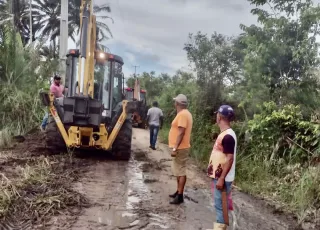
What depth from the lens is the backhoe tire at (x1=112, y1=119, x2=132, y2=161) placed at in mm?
9266

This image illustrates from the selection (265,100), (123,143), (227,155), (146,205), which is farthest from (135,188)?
(265,100)

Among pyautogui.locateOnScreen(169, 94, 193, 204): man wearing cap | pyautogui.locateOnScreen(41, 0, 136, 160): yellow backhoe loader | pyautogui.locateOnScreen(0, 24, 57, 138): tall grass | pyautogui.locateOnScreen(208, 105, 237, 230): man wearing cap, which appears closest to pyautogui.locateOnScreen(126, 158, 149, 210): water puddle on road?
pyautogui.locateOnScreen(169, 94, 193, 204): man wearing cap

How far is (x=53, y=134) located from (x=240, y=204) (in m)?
4.52

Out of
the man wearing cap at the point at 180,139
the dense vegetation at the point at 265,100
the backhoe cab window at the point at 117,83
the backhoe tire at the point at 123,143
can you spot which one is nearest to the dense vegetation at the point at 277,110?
the dense vegetation at the point at 265,100

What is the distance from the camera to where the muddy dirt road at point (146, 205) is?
5027 millimetres

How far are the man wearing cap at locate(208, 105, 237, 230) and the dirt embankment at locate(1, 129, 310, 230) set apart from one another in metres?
0.89

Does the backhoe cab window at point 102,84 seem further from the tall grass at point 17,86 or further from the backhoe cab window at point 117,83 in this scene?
the tall grass at point 17,86

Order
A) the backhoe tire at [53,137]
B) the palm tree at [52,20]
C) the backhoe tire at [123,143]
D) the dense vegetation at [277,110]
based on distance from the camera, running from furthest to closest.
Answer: the palm tree at [52,20] → the backhoe tire at [123,143] → the backhoe tire at [53,137] → the dense vegetation at [277,110]

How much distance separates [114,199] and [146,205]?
52 centimetres

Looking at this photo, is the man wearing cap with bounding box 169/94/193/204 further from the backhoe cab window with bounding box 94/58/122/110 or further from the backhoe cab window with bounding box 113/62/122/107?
the backhoe cab window with bounding box 113/62/122/107

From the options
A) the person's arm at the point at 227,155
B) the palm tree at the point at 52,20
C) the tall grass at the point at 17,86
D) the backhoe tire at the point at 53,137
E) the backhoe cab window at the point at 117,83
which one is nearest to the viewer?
the person's arm at the point at 227,155

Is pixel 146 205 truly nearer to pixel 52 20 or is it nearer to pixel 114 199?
pixel 114 199

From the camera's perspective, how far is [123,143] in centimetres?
927

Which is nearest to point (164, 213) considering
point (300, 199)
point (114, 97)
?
point (300, 199)
